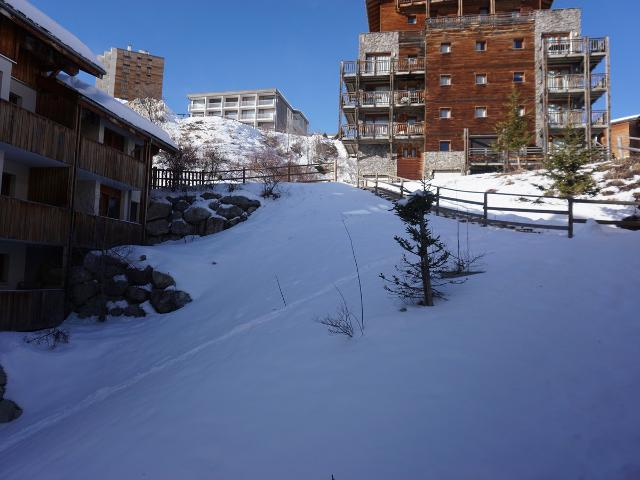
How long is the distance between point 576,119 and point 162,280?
30658mm

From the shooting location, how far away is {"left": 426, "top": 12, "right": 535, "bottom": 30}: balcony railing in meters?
32.3

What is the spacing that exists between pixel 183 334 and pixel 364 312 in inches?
221

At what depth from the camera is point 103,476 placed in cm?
466

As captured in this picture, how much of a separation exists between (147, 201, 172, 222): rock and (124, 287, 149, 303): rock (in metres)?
5.96

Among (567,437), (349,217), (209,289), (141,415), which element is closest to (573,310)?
(567,437)

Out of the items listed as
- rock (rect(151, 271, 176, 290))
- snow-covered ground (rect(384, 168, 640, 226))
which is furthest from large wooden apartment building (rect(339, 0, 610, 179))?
rock (rect(151, 271, 176, 290))

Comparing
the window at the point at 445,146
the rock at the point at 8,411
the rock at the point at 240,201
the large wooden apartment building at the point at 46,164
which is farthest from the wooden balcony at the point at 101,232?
the window at the point at 445,146

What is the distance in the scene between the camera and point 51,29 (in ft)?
42.8

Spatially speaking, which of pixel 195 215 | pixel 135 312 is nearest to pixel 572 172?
pixel 195 215

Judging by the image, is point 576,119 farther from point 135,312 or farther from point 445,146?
point 135,312

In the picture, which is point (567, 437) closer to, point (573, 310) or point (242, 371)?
point (573, 310)

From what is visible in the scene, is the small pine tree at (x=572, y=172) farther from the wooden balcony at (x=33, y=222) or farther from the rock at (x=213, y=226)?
the wooden balcony at (x=33, y=222)

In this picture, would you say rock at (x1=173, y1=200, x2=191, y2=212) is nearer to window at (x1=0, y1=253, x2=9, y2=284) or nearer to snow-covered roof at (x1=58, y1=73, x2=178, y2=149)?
snow-covered roof at (x1=58, y1=73, x2=178, y2=149)

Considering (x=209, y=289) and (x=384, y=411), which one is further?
(x=209, y=289)
